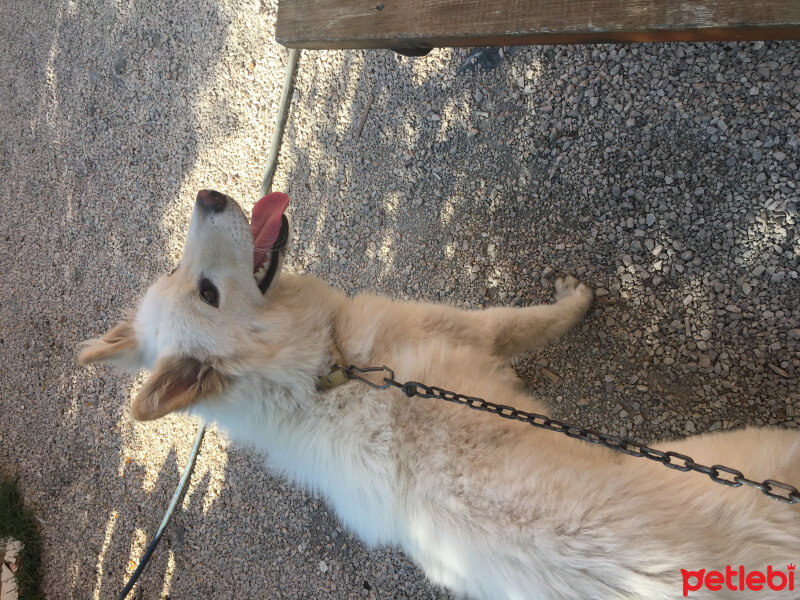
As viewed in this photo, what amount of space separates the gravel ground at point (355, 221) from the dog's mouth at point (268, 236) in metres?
1.09

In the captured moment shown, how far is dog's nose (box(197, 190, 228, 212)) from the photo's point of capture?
225cm

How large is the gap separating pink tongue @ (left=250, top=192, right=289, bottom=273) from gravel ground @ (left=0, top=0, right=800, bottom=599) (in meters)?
1.07

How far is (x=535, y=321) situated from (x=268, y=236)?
1.45m

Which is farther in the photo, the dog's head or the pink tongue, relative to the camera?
the pink tongue

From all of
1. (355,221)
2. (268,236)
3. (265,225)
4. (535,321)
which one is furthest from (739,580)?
(355,221)

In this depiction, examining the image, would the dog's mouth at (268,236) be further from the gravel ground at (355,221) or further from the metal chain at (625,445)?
the gravel ground at (355,221)

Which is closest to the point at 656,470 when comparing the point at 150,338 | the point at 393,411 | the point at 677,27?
the point at 393,411

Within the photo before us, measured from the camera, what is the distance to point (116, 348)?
2.30m

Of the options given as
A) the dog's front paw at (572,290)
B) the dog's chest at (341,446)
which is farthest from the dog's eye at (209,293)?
the dog's front paw at (572,290)

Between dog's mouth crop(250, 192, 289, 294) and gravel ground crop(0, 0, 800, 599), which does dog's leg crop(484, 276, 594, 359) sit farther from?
dog's mouth crop(250, 192, 289, 294)

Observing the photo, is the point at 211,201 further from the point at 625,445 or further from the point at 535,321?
the point at 625,445

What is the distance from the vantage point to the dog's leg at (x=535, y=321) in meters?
2.53

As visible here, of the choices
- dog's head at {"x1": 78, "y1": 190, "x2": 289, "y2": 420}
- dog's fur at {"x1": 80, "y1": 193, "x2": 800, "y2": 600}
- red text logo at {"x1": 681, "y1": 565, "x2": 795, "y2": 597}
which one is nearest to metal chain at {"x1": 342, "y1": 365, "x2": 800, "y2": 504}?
dog's fur at {"x1": 80, "y1": 193, "x2": 800, "y2": 600}

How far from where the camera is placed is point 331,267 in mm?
3713
